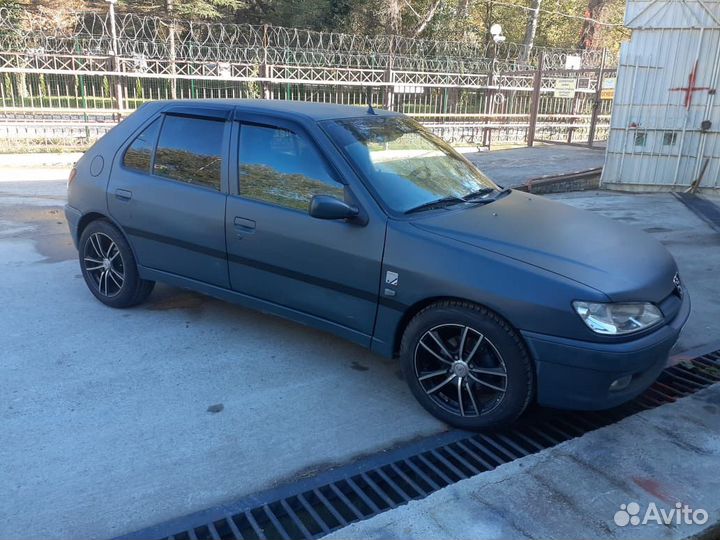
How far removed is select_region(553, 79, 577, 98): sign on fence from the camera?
708 inches

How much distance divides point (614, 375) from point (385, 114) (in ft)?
8.16

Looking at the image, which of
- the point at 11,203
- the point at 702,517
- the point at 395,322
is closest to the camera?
the point at 702,517

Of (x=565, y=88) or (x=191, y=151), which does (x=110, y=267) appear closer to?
(x=191, y=151)

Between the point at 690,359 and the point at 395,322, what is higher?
the point at 395,322

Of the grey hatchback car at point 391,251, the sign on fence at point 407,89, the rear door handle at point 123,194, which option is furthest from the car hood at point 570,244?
the sign on fence at point 407,89

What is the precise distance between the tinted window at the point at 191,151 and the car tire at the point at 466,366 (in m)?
1.82

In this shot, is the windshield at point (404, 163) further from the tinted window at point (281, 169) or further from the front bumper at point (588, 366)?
the front bumper at point (588, 366)

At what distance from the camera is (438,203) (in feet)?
12.3

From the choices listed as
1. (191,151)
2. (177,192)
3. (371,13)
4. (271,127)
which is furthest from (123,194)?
(371,13)

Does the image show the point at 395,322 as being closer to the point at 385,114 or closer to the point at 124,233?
the point at 385,114

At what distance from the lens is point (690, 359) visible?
14.0 ft

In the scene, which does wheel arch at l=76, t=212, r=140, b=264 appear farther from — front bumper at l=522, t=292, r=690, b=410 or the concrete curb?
the concrete curb

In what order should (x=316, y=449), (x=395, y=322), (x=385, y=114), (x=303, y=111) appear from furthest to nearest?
(x=385, y=114) < (x=303, y=111) < (x=395, y=322) < (x=316, y=449)

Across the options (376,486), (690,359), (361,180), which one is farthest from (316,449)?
(690,359)
